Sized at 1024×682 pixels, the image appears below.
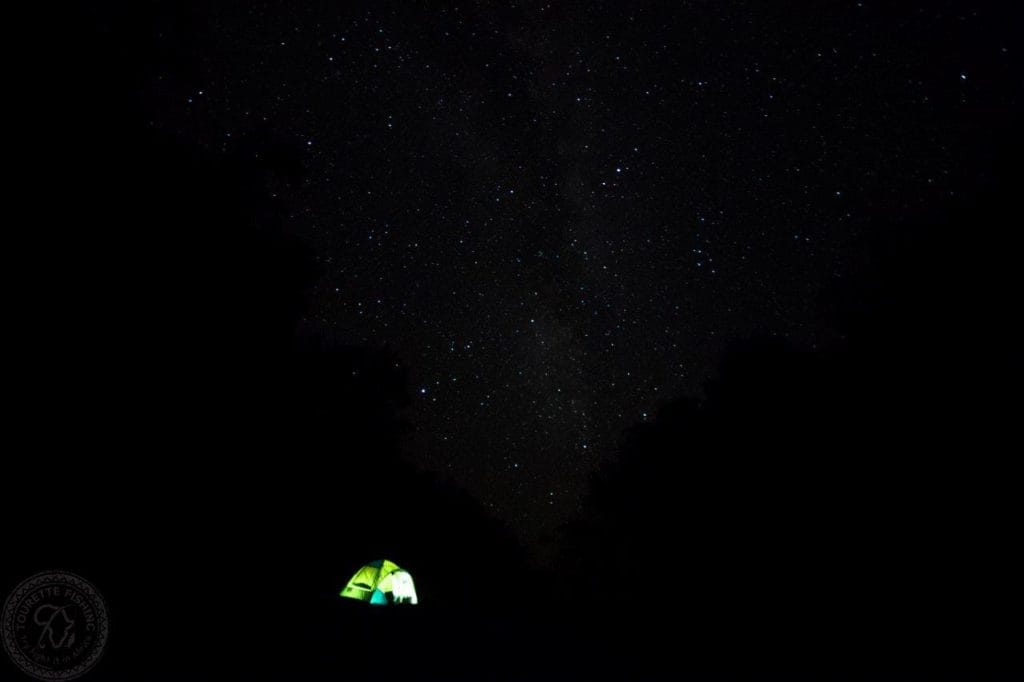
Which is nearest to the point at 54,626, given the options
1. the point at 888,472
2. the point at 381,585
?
the point at 381,585

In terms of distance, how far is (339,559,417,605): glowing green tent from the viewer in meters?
8.53

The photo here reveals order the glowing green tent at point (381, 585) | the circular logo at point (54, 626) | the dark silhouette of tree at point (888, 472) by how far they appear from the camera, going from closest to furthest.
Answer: the circular logo at point (54, 626)
the dark silhouette of tree at point (888, 472)
the glowing green tent at point (381, 585)

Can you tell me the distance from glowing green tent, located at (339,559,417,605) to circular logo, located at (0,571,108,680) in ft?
20.2

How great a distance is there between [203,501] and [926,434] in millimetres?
8935

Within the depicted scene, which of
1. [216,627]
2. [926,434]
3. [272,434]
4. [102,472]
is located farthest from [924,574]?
[102,472]

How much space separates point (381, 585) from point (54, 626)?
21.4 feet

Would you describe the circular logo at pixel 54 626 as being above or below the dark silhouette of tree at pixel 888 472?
below

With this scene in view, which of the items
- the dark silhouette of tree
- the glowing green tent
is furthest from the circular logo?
the glowing green tent

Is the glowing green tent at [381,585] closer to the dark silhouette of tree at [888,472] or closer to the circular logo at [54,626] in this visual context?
the dark silhouette of tree at [888,472]

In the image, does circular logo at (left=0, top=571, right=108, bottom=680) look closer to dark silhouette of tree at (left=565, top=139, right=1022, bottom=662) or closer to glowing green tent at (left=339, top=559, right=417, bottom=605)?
dark silhouette of tree at (left=565, top=139, right=1022, bottom=662)

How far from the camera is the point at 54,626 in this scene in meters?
2.63

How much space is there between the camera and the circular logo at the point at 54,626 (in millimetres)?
2447

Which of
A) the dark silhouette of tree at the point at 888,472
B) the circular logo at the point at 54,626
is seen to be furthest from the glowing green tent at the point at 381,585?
the circular logo at the point at 54,626

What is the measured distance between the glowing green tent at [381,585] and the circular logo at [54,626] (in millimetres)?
6161
